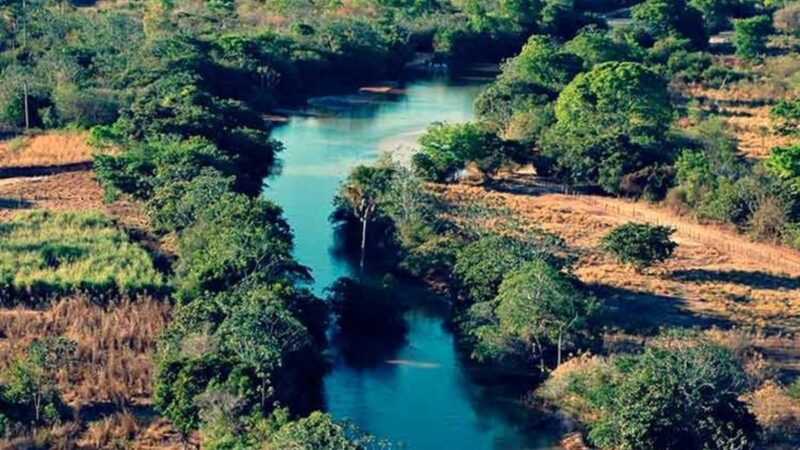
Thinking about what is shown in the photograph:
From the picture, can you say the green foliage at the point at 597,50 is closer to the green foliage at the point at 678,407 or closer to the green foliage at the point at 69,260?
the green foliage at the point at 69,260

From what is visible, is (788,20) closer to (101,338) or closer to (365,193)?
(365,193)

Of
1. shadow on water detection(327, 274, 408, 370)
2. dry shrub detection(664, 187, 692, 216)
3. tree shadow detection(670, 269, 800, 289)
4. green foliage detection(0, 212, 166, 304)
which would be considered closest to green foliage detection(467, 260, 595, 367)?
shadow on water detection(327, 274, 408, 370)

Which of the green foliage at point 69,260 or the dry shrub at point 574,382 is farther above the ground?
the green foliage at point 69,260

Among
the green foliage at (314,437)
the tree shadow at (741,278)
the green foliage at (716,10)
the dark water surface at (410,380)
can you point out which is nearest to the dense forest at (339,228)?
the green foliage at (314,437)

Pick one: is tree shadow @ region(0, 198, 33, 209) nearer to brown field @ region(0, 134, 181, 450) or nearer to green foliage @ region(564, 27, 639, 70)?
brown field @ region(0, 134, 181, 450)

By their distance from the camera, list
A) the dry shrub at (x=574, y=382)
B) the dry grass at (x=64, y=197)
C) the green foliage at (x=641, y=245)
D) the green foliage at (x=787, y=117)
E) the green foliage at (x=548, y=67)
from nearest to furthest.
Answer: the dry shrub at (x=574, y=382)
the green foliage at (x=641, y=245)
the dry grass at (x=64, y=197)
the green foliage at (x=787, y=117)
the green foliage at (x=548, y=67)

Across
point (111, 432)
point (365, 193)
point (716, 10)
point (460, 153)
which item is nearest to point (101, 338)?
point (111, 432)

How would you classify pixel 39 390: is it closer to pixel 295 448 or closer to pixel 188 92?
pixel 295 448
